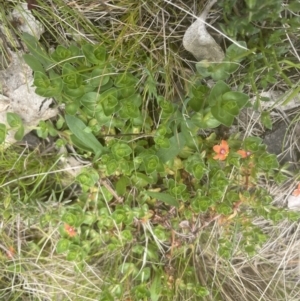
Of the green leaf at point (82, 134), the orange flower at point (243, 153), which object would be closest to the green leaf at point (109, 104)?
the green leaf at point (82, 134)

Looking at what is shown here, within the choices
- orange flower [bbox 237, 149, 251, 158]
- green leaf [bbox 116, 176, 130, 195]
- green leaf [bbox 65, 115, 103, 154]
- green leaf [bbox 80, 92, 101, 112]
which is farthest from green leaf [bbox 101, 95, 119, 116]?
orange flower [bbox 237, 149, 251, 158]

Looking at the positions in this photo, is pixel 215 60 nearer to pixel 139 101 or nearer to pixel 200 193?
pixel 139 101

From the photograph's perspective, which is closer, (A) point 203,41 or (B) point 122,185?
(A) point 203,41

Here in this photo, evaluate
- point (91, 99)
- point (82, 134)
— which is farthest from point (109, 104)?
point (82, 134)

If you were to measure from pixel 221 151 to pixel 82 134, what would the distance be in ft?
1.44

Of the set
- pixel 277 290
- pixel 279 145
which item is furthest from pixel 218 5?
pixel 277 290

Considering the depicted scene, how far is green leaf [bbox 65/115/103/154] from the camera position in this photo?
4.60 feet

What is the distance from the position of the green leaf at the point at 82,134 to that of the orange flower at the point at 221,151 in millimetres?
363

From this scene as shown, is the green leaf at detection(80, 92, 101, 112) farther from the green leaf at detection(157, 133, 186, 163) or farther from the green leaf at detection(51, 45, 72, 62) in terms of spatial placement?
the green leaf at detection(157, 133, 186, 163)

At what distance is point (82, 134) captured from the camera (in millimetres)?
1412

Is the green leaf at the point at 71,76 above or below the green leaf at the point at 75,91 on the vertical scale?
above

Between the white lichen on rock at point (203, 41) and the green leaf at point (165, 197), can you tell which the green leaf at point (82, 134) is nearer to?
the green leaf at point (165, 197)

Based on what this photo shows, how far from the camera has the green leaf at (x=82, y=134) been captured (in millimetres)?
1402

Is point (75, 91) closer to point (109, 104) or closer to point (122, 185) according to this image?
point (109, 104)
